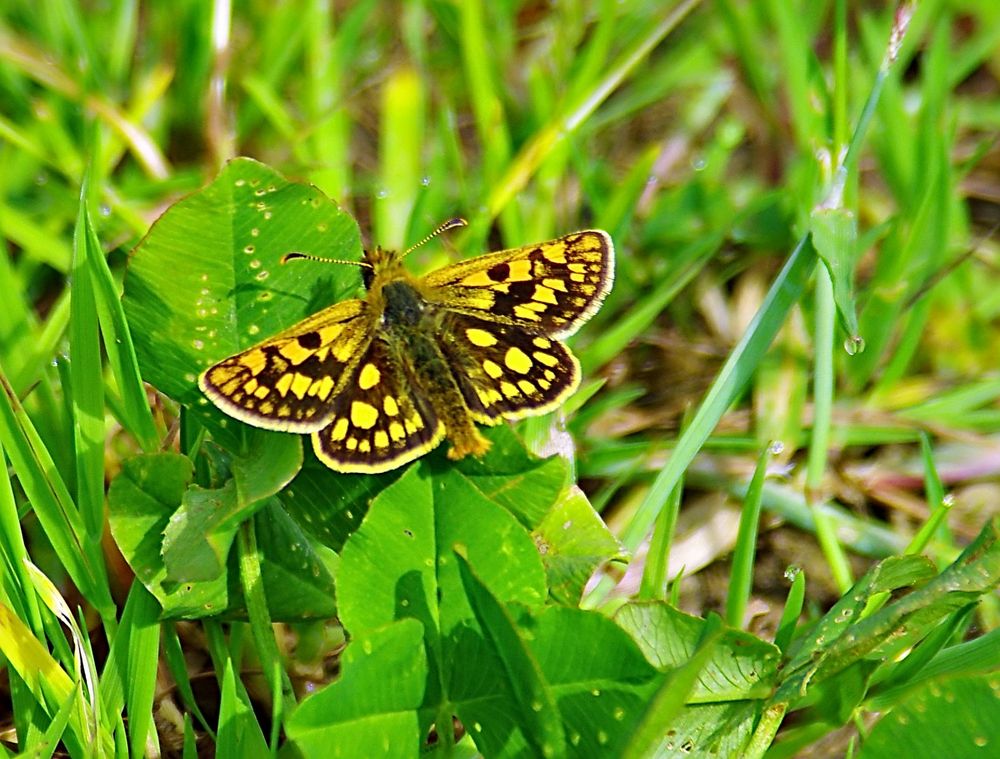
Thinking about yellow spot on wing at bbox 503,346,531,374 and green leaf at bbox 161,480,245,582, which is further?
yellow spot on wing at bbox 503,346,531,374

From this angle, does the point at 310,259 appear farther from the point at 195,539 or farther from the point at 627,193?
the point at 627,193

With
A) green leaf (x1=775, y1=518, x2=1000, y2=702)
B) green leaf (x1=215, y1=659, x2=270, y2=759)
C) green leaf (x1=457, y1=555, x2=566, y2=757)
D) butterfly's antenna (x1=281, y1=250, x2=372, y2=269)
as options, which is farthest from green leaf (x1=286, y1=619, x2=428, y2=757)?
butterfly's antenna (x1=281, y1=250, x2=372, y2=269)

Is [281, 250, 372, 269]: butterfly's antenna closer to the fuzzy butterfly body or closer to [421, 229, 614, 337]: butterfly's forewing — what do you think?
the fuzzy butterfly body

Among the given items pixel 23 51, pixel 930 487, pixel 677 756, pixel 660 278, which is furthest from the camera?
pixel 23 51

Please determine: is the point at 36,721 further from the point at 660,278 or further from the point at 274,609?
the point at 660,278

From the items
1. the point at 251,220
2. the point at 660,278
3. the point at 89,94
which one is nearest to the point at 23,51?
the point at 89,94

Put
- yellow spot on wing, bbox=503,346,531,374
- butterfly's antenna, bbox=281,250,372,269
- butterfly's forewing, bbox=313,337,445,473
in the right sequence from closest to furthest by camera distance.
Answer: butterfly's forewing, bbox=313,337,445,473 < butterfly's antenna, bbox=281,250,372,269 < yellow spot on wing, bbox=503,346,531,374
